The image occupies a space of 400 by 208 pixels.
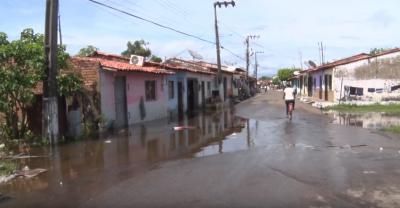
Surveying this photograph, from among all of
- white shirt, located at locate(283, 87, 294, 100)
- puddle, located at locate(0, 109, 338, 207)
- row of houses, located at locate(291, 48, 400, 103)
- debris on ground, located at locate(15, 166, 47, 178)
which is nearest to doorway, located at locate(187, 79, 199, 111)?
row of houses, located at locate(291, 48, 400, 103)

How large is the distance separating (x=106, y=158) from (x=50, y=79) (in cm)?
406

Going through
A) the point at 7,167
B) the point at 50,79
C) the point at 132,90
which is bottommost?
the point at 7,167

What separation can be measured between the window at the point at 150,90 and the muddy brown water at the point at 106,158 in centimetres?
512

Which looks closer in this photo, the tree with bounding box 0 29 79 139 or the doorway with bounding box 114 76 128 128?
the tree with bounding box 0 29 79 139

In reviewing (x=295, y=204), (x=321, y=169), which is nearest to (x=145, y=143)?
(x=321, y=169)

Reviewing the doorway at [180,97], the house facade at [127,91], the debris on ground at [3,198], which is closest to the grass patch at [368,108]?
the doorway at [180,97]

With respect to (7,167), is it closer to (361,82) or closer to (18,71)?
(18,71)

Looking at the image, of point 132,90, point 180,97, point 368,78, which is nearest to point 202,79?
point 180,97

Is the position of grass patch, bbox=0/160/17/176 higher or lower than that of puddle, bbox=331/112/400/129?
higher

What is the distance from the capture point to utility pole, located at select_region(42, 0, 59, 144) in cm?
1509

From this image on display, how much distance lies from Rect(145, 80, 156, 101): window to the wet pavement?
8636 mm

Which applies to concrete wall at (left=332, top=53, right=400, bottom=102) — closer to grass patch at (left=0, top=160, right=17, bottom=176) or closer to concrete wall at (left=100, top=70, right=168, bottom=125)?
concrete wall at (left=100, top=70, right=168, bottom=125)

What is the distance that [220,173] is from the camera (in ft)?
32.2

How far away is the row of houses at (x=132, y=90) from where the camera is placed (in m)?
19.1
